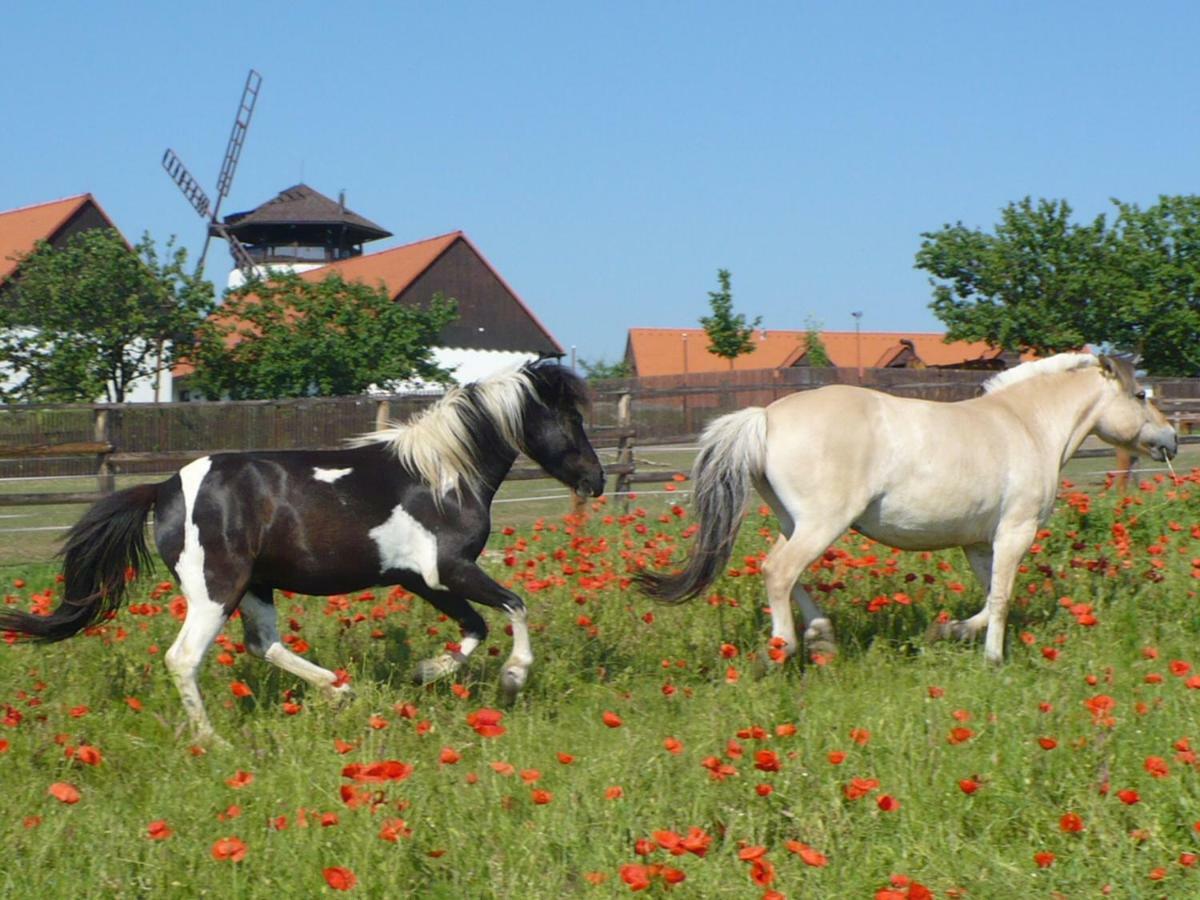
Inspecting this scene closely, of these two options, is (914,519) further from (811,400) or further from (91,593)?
(91,593)

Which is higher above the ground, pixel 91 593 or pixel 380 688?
pixel 91 593

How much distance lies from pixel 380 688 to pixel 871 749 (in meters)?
2.41

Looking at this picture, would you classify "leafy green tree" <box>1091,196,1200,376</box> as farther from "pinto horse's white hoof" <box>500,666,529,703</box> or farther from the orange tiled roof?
"pinto horse's white hoof" <box>500,666,529,703</box>

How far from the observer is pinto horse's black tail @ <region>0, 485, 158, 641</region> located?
584 centimetres

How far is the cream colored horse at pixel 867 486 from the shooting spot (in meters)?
6.33

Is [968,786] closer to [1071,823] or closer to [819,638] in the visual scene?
[1071,823]

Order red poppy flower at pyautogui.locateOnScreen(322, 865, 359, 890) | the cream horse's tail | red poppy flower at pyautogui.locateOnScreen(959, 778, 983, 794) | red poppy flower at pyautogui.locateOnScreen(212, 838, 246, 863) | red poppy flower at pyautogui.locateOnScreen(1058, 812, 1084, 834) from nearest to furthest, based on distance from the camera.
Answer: red poppy flower at pyautogui.locateOnScreen(322, 865, 359, 890), red poppy flower at pyautogui.locateOnScreen(212, 838, 246, 863), red poppy flower at pyautogui.locateOnScreen(1058, 812, 1084, 834), red poppy flower at pyautogui.locateOnScreen(959, 778, 983, 794), the cream horse's tail

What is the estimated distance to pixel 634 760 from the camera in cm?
421

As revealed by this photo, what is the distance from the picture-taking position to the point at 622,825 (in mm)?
3697

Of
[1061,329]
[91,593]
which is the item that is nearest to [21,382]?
[91,593]

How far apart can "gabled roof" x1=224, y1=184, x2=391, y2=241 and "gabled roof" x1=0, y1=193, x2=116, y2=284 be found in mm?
12330

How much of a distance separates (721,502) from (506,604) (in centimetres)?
133

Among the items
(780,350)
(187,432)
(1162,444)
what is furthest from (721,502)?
(780,350)

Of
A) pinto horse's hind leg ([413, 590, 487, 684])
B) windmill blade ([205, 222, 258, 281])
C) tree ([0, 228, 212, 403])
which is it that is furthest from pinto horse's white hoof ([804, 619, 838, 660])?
windmill blade ([205, 222, 258, 281])
